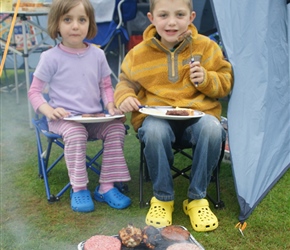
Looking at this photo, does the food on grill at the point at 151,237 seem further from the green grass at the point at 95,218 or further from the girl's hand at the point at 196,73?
the girl's hand at the point at 196,73

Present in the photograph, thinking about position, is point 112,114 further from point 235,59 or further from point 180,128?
point 235,59

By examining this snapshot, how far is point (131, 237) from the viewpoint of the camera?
196cm

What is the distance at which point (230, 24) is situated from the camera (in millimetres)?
2428

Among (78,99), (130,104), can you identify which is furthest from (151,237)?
(78,99)

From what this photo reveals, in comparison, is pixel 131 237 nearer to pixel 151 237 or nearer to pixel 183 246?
pixel 151 237

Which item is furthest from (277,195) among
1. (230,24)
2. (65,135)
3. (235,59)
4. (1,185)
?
(1,185)

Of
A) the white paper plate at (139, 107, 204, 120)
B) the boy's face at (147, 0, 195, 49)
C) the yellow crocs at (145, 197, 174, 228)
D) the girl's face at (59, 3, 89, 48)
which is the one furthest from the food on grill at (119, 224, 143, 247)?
the girl's face at (59, 3, 89, 48)

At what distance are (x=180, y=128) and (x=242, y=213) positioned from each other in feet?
1.93

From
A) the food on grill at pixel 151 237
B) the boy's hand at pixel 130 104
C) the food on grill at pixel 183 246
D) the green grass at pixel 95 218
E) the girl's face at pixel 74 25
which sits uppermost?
the girl's face at pixel 74 25

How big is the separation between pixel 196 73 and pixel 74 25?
2.82ft

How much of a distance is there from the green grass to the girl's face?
998 mm

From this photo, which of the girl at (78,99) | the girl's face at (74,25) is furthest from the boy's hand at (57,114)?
the girl's face at (74,25)

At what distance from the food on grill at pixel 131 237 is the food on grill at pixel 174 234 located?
11cm

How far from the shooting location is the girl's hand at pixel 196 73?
2363 millimetres
